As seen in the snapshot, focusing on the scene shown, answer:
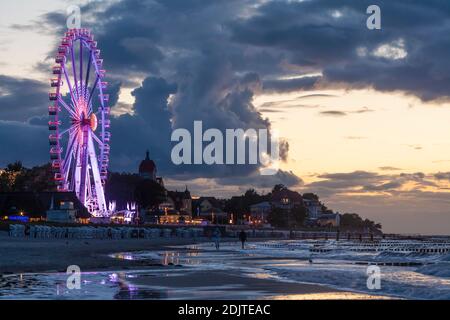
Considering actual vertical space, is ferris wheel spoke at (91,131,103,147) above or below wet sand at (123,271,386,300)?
above

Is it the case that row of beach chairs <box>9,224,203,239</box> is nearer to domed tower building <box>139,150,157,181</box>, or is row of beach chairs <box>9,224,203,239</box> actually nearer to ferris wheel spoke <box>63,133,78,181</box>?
ferris wheel spoke <box>63,133,78,181</box>

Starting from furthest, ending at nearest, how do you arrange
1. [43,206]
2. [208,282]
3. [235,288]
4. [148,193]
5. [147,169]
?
[147,169] < [148,193] < [43,206] < [208,282] < [235,288]

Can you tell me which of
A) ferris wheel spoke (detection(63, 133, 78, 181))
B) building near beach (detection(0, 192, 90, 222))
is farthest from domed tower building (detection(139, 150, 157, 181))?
ferris wheel spoke (detection(63, 133, 78, 181))

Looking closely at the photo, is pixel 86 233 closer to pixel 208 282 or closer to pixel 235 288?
pixel 208 282

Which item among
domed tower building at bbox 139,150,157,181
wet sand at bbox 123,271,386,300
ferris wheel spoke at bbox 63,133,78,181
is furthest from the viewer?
domed tower building at bbox 139,150,157,181

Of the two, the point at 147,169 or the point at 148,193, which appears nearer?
the point at 148,193

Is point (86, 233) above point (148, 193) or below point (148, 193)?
below

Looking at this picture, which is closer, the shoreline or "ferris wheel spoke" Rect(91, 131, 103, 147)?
the shoreline

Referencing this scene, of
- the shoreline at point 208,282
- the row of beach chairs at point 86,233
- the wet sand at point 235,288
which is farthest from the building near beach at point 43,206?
the wet sand at point 235,288

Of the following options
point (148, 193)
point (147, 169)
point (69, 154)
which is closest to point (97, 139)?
point (69, 154)

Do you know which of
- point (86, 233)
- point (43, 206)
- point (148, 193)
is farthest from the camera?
point (148, 193)

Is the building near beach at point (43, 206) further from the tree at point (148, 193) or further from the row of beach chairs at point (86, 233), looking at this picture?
the tree at point (148, 193)

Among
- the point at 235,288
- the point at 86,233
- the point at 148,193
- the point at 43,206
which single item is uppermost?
the point at 148,193
